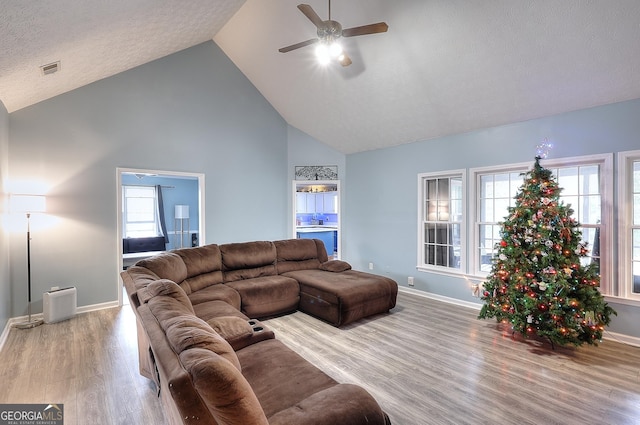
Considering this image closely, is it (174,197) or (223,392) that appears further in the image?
(174,197)

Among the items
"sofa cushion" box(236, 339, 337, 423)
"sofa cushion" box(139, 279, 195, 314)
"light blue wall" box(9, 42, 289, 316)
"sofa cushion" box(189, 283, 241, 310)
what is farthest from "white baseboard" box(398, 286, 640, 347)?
"sofa cushion" box(139, 279, 195, 314)

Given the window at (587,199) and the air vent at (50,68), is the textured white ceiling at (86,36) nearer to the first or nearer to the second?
the air vent at (50,68)

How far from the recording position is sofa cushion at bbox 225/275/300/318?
3877 millimetres

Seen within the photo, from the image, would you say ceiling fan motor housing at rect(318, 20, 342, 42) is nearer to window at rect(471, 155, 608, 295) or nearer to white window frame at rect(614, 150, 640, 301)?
window at rect(471, 155, 608, 295)

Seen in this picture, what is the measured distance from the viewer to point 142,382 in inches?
101

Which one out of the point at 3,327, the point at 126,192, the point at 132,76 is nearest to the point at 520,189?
the point at 132,76

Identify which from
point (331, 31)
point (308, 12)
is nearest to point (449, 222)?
point (331, 31)

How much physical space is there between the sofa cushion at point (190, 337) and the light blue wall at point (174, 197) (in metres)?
8.22

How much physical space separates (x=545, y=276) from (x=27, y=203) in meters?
6.30

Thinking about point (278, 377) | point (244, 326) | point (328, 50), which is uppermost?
point (328, 50)

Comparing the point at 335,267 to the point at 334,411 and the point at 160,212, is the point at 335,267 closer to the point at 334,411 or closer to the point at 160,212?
the point at 334,411

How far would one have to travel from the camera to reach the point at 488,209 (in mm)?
4547

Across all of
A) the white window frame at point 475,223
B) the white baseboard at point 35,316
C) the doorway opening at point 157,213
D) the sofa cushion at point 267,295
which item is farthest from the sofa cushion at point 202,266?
the doorway opening at point 157,213

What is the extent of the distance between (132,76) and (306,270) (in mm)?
4267
